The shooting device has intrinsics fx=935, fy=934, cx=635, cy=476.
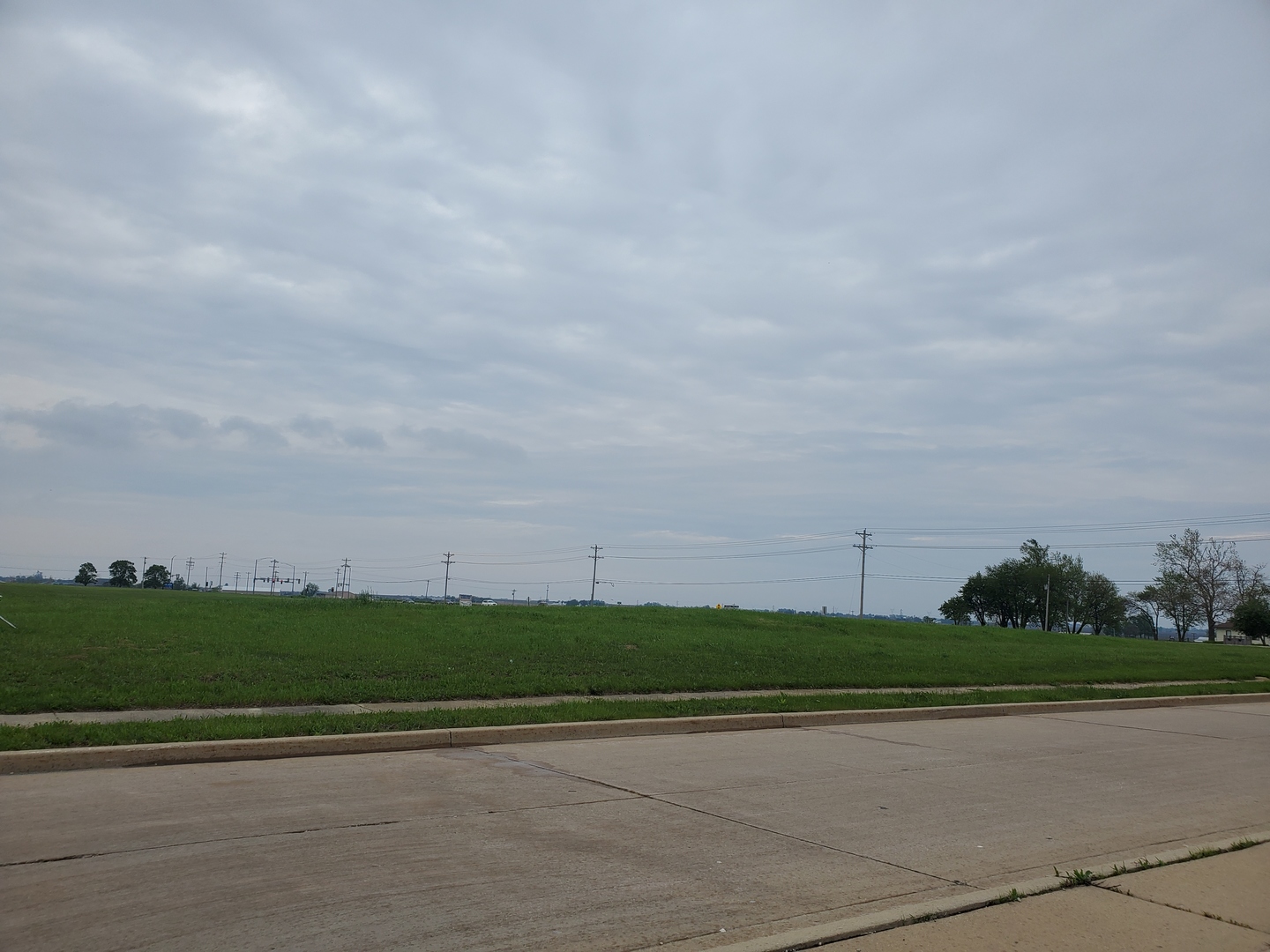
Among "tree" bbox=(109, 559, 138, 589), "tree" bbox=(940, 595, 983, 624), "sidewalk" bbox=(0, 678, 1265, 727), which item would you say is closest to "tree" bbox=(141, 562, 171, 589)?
"tree" bbox=(109, 559, 138, 589)

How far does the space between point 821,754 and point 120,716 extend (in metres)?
8.43

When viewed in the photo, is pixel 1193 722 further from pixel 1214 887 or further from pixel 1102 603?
pixel 1102 603

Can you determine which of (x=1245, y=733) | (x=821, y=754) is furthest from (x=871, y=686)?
(x=821, y=754)

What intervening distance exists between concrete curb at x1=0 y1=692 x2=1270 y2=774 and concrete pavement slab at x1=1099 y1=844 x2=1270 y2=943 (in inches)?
281

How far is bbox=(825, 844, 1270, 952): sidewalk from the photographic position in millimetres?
4922

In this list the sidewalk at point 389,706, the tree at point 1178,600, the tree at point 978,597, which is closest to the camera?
the sidewalk at point 389,706

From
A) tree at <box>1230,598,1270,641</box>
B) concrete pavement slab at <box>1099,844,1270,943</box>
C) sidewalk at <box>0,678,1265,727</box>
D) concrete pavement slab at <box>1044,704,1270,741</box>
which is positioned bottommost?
concrete pavement slab at <box>1044,704,1270,741</box>

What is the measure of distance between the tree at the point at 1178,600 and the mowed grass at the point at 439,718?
84.5 m

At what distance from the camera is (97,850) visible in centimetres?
A: 614

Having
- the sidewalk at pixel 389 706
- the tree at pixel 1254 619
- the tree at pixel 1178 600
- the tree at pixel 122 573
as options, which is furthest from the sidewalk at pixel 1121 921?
the tree at pixel 122 573

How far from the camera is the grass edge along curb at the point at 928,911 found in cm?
478

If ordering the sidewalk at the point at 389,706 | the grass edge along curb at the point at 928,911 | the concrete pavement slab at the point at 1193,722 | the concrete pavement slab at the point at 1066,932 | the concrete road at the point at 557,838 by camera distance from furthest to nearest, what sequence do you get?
the concrete pavement slab at the point at 1193,722, the sidewalk at the point at 389,706, the concrete road at the point at 557,838, the concrete pavement slab at the point at 1066,932, the grass edge along curb at the point at 928,911

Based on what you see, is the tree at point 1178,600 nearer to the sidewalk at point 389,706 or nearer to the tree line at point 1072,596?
the tree line at point 1072,596

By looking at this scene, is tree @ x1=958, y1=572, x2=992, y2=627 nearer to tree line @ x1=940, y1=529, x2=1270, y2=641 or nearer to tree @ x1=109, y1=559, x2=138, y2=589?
tree line @ x1=940, y1=529, x2=1270, y2=641
